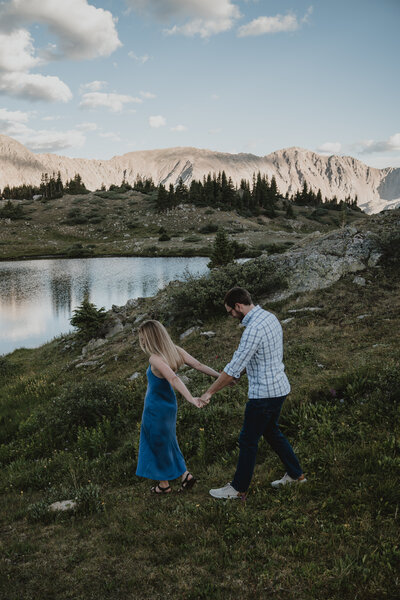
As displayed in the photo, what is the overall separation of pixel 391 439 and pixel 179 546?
3461mm

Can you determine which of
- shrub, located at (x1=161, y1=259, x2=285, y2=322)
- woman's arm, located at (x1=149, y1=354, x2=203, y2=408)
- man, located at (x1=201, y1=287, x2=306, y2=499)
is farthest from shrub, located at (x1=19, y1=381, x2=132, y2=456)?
shrub, located at (x1=161, y1=259, x2=285, y2=322)

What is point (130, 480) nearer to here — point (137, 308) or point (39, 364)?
point (39, 364)

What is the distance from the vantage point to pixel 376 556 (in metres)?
3.74

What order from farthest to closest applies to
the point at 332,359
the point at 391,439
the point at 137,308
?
the point at 137,308, the point at 332,359, the point at 391,439

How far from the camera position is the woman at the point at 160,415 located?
5.59 meters

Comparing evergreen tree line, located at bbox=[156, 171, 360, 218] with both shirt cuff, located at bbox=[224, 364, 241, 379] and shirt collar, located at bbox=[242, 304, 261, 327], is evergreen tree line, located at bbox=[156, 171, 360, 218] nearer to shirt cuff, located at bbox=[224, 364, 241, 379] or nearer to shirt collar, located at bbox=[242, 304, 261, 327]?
shirt collar, located at bbox=[242, 304, 261, 327]

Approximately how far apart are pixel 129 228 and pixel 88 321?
87.3 m

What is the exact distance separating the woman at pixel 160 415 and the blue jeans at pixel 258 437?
911 mm

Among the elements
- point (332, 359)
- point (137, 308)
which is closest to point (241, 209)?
point (137, 308)

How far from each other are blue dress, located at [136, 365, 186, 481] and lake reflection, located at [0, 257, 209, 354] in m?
14.6

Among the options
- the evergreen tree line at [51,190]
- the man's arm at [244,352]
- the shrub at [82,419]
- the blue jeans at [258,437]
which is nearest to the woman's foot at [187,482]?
the blue jeans at [258,437]

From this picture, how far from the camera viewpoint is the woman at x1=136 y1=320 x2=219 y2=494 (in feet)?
18.3

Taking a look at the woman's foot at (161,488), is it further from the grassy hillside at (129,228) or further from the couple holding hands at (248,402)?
the grassy hillside at (129,228)

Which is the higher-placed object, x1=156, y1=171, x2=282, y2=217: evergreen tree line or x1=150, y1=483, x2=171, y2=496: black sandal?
x1=156, y1=171, x2=282, y2=217: evergreen tree line
